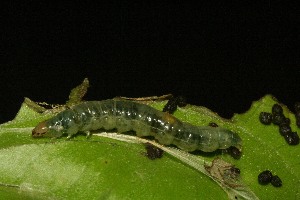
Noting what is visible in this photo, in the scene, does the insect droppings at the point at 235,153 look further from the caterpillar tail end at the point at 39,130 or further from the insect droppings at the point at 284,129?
the caterpillar tail end at the point at 39,130

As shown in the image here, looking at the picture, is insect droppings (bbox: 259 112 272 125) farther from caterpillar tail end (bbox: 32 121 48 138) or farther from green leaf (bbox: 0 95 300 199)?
caterpillar tail end (bbox: 32 121 48 138)

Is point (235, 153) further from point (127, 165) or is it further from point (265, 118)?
point (127, 165)

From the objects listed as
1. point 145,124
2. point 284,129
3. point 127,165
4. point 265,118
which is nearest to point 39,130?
point 127,165

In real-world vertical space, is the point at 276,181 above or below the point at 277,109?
below

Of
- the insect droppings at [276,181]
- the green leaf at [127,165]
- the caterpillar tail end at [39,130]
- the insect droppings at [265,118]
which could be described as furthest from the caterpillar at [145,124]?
the insect droppings at [276,181]

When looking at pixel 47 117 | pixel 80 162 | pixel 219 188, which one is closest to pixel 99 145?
pixel 80 162

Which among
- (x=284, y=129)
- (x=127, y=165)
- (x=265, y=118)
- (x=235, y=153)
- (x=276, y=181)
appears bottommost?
(x=276, y=181)
